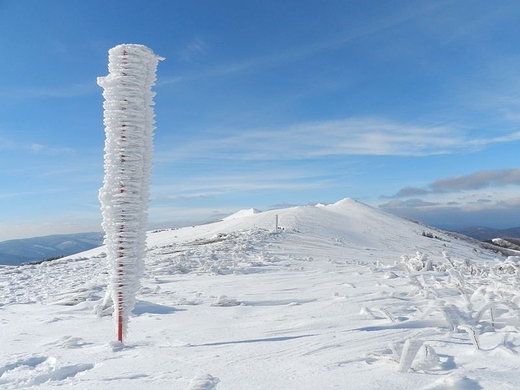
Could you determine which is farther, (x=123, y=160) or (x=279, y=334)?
(x=123, y=160)

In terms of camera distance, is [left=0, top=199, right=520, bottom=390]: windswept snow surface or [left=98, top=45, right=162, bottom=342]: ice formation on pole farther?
[left=98, top=45, right=162, bottom=342]: ice formation on pole

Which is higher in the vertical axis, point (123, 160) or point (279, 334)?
point (123, 160)

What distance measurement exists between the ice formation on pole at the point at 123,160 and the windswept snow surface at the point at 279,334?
713 mm

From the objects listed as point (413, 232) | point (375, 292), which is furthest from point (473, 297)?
point (413, 232)

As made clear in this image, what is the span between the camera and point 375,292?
5.18 meters

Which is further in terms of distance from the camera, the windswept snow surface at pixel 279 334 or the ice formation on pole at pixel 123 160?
the ice formation on pole at pixel 123 160

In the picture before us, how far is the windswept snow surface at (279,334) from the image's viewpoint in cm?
251

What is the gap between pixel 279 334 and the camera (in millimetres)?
3707

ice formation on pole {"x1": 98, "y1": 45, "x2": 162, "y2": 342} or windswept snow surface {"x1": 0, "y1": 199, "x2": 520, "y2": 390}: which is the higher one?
ice formation on pole {"x1": 98, "y1": 45, "x2": 162, "y2": 342}

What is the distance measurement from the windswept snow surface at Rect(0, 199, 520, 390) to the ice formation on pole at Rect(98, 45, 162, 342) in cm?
71

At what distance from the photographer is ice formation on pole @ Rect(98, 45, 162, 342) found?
4.18 meters

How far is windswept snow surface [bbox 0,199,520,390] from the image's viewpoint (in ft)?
8.24

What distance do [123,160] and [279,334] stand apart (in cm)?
225

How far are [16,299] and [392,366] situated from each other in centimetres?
652
